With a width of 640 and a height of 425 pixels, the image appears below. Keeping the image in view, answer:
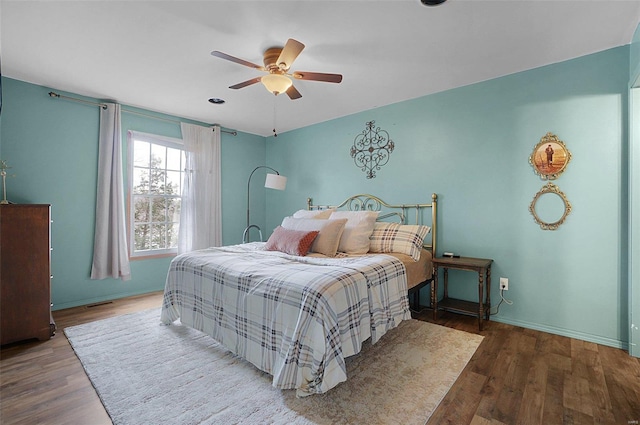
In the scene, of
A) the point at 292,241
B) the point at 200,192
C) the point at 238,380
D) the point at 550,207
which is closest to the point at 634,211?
the point at 550,207

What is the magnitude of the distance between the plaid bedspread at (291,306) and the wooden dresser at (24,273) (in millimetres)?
1047

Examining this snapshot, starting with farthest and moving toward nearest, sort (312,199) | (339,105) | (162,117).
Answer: (312,199) → (162,117) → (339,105)

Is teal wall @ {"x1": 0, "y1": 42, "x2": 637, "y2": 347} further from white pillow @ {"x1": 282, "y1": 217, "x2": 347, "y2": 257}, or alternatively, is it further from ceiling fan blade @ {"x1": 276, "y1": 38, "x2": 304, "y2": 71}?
ceiling fan blade @ {"x1": 276, "y1": 38, "x2": 304, "y2": 71}

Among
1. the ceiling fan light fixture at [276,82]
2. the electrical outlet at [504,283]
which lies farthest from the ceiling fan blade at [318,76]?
the electrical outlet at [504,283]

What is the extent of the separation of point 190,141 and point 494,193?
409 cm

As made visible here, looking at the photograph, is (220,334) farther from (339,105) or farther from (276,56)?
(339,105)

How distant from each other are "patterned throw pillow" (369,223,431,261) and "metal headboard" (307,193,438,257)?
0.61ft

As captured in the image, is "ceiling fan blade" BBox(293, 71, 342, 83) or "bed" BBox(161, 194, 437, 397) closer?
"bed" BBox(161, 194, 437, 397)

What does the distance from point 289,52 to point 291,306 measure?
5.84ft

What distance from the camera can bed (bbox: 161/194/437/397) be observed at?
169 centimetres

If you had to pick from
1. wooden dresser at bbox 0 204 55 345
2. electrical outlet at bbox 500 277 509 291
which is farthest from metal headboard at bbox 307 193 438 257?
wooden dresser at bbox 0 204 55 345

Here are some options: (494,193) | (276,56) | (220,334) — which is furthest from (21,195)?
(494,193)

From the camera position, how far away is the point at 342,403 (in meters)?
1.71

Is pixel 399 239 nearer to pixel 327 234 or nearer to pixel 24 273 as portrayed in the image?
pixel 327 234
